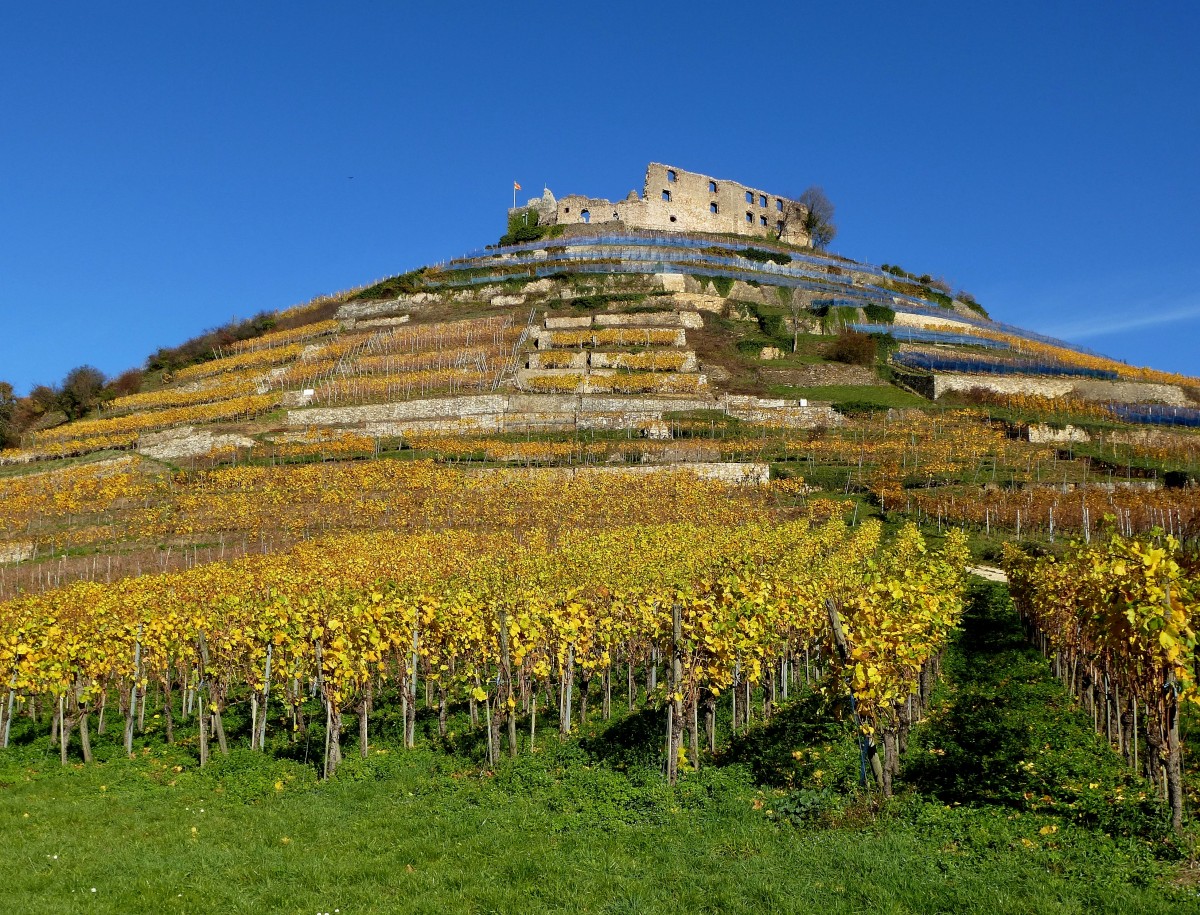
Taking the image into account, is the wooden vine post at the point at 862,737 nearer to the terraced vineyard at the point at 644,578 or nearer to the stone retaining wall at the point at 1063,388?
the terraced vineyard at the point at 644,578

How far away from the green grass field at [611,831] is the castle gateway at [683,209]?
9893cm

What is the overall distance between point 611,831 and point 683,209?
10576cm

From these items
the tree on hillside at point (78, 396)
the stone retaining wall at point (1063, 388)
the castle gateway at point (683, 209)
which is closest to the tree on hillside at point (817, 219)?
the castle gateway at point (683, 209)

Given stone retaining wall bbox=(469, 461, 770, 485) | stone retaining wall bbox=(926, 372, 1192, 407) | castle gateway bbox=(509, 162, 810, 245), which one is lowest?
stone retaining wall bbox=(469, 461, 770, 485)

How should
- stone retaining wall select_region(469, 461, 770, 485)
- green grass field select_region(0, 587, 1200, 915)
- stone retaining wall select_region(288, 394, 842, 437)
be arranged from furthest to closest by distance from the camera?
1. stone retaining wall select_region(288, 394, 842, 437)
2. stone retaining wall select_region(469, 461, 770, 485)
3. green grass field select_region(0, 587, 1200, 915)

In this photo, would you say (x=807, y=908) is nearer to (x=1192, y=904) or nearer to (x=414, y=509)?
(x=1192, y=904)

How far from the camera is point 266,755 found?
51.0 ft

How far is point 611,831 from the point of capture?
10.6m

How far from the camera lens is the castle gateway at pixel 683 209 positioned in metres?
108

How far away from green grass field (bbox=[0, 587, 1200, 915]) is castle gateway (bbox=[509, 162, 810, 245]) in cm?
9893

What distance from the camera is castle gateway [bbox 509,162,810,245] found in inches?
4259

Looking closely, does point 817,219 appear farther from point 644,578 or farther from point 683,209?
point 644,578

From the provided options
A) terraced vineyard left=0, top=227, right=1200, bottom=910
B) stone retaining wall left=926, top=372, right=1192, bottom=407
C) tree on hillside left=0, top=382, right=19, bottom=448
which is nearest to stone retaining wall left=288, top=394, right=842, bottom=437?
terraced vineyard left=0, top=227, right=1200, bottom=910

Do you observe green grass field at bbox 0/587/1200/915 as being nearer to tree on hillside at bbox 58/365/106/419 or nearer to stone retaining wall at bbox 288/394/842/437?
stone retaining wall at bbox 288/394/842/437
